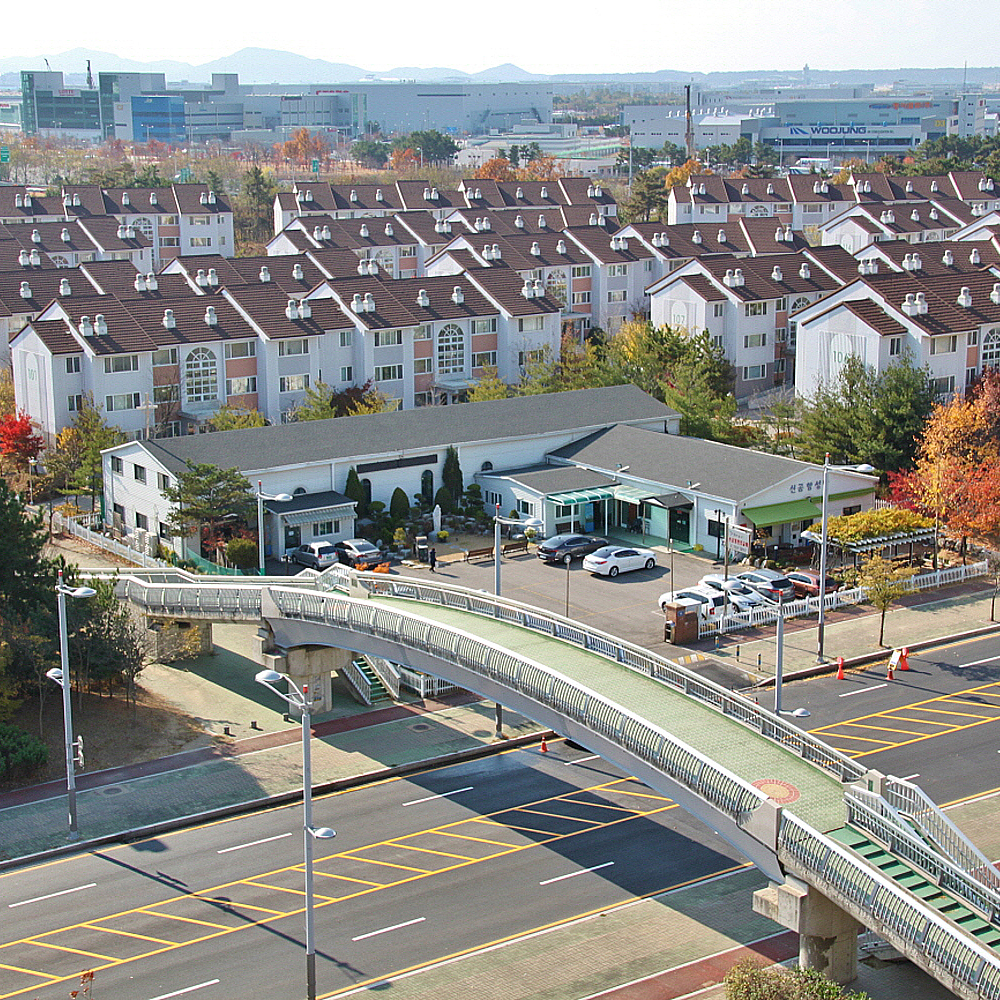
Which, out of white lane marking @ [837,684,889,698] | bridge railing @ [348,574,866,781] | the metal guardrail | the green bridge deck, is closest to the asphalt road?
the green bridge deck

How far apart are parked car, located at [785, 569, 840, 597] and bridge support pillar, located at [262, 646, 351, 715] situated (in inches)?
762

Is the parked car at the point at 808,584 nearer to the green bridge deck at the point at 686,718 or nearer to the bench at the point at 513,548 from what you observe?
the bench at the point at 513,548

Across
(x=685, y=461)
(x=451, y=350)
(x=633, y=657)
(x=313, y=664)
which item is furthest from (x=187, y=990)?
(x=451, y=350)

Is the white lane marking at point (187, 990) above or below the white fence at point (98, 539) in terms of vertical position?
below

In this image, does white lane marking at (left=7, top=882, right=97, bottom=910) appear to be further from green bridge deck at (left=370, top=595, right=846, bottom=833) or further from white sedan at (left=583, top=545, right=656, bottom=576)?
white sedan at (left=583, top=545, right=656, bottom=576)

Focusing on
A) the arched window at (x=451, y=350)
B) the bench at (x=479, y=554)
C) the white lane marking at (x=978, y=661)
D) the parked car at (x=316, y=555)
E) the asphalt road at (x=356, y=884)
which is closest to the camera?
the asphalt road at (x=356, y=884)

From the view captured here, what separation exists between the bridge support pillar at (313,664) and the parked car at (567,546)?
1621cm

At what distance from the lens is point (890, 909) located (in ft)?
79.6

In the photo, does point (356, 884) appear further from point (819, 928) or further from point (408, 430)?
point (408, 430)

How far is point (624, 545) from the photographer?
59969mm

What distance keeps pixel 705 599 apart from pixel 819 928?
24.7 meters

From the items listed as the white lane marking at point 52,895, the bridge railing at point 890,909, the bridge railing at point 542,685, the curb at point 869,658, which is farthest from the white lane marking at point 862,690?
the white lane marking at point 52,895

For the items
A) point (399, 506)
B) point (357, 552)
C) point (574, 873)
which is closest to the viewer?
point (574, 873)

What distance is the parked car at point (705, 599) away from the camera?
49.9m
